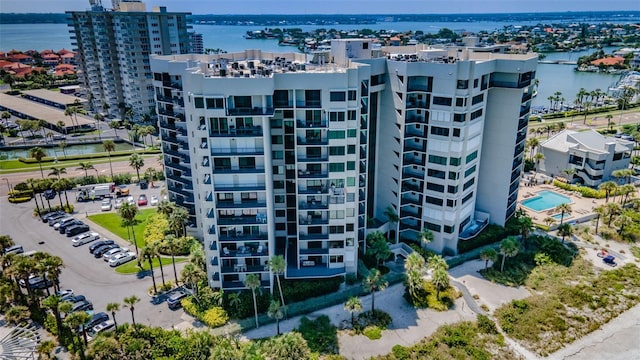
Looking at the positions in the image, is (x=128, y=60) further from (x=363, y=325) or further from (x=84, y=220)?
(x=363, y=325)

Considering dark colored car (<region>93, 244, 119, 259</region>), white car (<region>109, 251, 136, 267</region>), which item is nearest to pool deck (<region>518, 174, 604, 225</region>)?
white car (<region>109, 251, 136, 267</region>)

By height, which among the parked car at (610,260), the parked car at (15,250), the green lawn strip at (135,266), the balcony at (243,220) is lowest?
the parked car at (610,260)

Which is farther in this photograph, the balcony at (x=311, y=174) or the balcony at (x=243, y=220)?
the balcony at (x=311, y=174)

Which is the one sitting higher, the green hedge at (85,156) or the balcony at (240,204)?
the balcony at (240,204)

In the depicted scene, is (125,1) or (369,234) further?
(125,1)

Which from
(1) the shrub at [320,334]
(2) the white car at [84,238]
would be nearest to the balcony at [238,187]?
(1) the shrub at [320,334]

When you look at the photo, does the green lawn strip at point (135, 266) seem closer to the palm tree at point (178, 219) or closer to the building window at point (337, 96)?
the palm tree at point (178, 219)

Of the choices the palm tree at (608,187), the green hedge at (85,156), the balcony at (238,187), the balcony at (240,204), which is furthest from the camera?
the green hedge at (85,156)

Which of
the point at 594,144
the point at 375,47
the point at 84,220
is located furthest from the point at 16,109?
the point at 594,144
